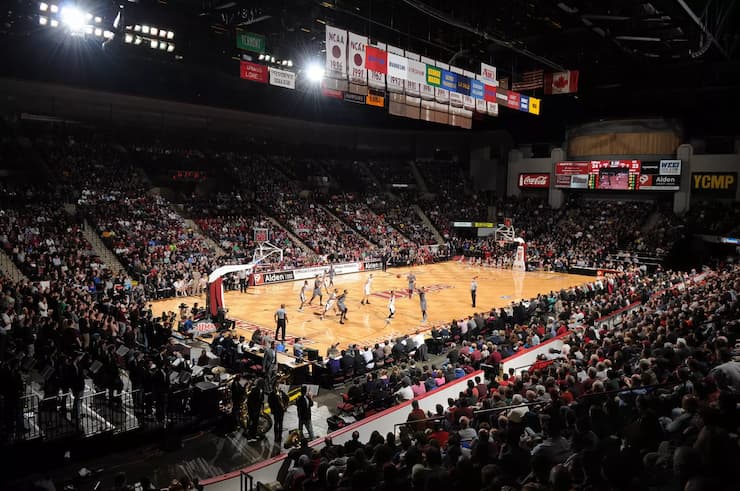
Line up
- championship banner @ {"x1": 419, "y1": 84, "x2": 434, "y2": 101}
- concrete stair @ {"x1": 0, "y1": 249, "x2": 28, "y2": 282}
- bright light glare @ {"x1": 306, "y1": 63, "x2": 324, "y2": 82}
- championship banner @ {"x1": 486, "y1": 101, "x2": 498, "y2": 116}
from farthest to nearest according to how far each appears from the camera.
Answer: championship banner @ {"x1": 486, "y1": 101, "x2": 498, "y2": 116} → bright light glare @ {"x1": 306, "y1": 63, "x2": 324, "y2": 82} → concrete stair @ {"x1": 0, "y1": 249, "x2": 28, "y2": 282} → championship banner @ {"x1": 419, "y1": 84, "x2": 434, "y2": 101}

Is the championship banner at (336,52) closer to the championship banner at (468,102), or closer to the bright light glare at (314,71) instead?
the bright light glare at (314,71)

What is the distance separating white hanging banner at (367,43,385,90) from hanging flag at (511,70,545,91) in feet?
50.2

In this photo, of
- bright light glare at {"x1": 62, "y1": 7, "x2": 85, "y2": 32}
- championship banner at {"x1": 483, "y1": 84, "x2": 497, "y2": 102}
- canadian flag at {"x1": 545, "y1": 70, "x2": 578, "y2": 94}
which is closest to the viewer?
bright light glare at {"x1": 62, "y1": 7, "x2": 85, "y2": 32}

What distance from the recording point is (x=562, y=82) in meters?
32.2

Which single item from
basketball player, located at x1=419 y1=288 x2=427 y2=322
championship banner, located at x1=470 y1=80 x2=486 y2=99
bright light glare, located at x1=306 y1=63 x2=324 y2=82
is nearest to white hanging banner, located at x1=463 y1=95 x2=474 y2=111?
championship banner, located at x1=470 y1=80 x2=486 y2=99

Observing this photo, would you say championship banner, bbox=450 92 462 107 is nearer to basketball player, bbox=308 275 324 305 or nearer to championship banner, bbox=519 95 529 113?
championship banner, bbox=519 95 529 113

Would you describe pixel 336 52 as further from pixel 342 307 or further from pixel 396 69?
pixel 342 307

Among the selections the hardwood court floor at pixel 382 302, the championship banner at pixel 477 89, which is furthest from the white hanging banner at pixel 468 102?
the hardwood court floor at pixel 382 302

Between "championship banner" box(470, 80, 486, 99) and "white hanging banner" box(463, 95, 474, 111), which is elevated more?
"championship banner" box(470, 80, 486, 99)

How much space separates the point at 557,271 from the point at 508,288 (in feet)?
33.7

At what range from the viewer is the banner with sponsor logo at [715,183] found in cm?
4022

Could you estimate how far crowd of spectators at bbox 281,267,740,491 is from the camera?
14.3 ft

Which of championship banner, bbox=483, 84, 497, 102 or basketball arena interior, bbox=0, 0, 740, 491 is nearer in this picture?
basketball arena interior, bbox=0, 0, 740, 491

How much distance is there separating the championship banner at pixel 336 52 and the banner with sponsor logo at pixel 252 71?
813 centimetres
